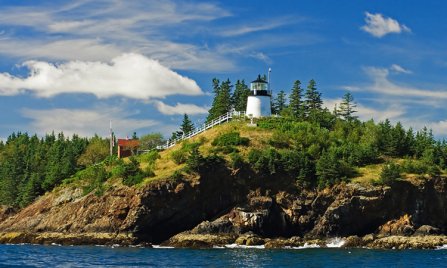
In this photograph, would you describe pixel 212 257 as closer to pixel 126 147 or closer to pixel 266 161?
pixel 266 161

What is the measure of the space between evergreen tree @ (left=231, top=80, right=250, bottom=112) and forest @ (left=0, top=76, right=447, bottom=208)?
0.20 meters

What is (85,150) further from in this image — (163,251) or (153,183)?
(163,251)

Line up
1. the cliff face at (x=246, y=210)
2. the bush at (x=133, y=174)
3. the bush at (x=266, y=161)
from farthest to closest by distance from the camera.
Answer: the bush at (x=266, y=161)
the bush at (x=133, y=174)
the cliff face at (x=246, y=210)

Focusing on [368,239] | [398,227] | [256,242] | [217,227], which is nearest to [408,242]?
[398,227]

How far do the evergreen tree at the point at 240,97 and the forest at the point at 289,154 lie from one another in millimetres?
202

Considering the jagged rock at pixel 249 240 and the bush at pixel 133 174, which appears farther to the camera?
the bush at pixel 133 174

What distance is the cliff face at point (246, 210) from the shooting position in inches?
3206

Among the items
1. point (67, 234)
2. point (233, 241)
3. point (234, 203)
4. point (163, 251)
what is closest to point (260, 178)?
point (234, 203)

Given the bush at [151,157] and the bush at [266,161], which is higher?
the bush at [151,157]

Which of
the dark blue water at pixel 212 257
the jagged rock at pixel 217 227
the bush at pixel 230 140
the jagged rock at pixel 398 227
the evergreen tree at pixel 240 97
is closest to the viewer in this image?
the dark blue water at pixel 212 257

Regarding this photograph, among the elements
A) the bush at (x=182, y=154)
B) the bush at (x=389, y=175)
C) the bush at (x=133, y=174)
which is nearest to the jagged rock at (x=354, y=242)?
the bush at (x=389, y=175)

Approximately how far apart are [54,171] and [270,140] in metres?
34.8

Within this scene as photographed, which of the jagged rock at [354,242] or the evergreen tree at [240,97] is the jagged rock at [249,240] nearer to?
the jagged rock at [354,242]

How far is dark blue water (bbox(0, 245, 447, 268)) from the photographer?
56.6 m
